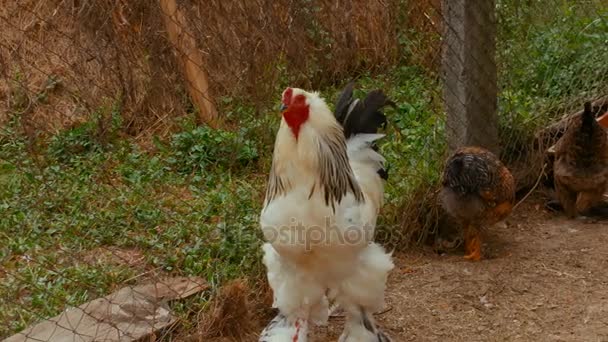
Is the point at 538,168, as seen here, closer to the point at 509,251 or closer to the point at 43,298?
the point at 509,251

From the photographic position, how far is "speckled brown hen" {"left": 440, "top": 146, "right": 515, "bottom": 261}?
4.37 meters

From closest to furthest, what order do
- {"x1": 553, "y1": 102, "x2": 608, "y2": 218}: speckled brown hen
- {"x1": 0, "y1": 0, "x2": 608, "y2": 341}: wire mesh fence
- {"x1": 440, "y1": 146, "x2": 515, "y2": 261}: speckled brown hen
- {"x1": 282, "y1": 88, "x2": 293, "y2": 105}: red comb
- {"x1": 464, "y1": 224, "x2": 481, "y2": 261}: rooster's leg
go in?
{"x1": 282, "y1": 88, "x2": 293, "y2": 105}: red comb < {"x1": 0, "y1": 0, "x2": 608, "y2": 341}: wire mesh fence < {"x1": 440, "y1": 146, "x2": 515, "y2": 261}: speckled brown hen < {"x1": 464, "y1": 224, "x2": 481, "y2": 261}: rooster's leg < {"x1": 553, "y1": 102, "x2": 608, "y2": 218}: speckled brown hen

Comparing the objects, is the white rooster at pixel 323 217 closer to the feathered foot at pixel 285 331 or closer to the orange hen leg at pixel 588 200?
the feathered foot at pixel 285 331

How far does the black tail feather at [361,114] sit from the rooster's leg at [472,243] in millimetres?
1261

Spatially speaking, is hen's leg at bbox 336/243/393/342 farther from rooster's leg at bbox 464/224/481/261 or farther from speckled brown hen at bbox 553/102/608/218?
speckled brown hen at bbox 553/102/608/218

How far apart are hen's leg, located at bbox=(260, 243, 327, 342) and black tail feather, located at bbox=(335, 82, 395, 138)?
79 centimetres

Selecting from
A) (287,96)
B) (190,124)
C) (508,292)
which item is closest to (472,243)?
(508,292)

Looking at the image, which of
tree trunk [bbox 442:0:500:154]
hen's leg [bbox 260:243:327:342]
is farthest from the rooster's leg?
hen's leg [bbox 260:243:327:342]

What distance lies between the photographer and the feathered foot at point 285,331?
3.47 meters

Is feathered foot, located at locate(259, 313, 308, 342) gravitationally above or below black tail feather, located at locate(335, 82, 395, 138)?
A: below

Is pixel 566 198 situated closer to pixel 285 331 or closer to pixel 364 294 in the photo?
pixel 364 294

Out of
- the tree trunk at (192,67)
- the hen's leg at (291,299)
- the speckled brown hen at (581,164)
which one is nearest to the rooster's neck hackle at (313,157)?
the hen's leg at (291,299)

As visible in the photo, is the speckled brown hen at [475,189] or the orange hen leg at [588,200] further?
the orange hen leg at [588,200]

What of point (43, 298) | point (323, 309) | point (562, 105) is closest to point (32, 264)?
point (43, 298)
